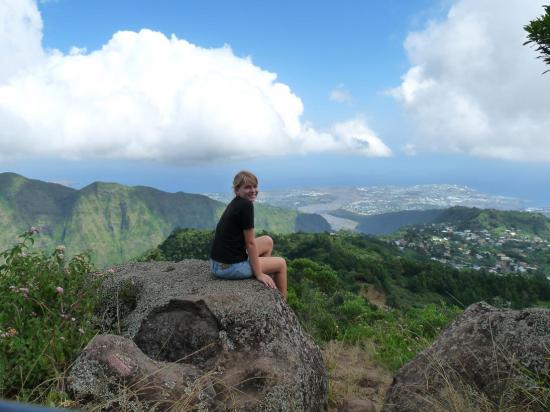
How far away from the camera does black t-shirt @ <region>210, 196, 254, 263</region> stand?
7.63 meters

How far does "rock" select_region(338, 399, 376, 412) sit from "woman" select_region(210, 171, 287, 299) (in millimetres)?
2077

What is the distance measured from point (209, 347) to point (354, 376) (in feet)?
10.1

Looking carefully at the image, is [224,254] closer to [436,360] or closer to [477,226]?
[436,360]

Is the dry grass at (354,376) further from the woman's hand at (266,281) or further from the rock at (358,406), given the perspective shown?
the woman's hand at (266,281)

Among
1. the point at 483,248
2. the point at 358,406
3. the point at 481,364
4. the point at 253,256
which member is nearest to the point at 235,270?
the point at 253,256

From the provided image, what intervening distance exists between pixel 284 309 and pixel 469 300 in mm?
63477

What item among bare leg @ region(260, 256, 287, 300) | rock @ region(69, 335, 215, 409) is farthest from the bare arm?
rock @ region(69, 335, 215, 409)

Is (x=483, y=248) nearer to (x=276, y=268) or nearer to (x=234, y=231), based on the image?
(x=276, y=268)

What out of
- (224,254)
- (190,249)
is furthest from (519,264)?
(224,254)

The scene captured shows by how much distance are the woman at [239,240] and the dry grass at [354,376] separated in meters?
1.98

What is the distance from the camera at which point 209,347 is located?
6359 millimetres

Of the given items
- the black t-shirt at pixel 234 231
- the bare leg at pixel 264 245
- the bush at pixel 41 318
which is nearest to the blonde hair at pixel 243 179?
the black t-shirt at pixel 234 231

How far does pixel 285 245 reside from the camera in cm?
9681

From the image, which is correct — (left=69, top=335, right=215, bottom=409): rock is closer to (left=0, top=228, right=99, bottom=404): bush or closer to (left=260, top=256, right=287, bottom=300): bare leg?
(left=0, top=228, right=99, bottom=404): bush
